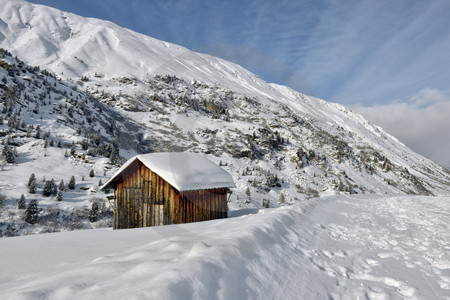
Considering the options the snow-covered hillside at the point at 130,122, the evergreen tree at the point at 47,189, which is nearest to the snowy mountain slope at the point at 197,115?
the snow-covered hillside at the point at 130,122

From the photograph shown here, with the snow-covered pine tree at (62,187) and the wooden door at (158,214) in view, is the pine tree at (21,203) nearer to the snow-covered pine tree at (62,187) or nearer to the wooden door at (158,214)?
the snow-covered pine tree at (62,187)

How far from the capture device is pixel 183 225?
9195 mm

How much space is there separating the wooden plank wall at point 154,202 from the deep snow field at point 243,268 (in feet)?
26.5

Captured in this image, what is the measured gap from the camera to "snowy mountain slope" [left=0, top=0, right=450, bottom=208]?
38.7 meters

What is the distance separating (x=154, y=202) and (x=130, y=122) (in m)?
31.7

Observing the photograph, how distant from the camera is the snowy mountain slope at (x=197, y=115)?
127ft

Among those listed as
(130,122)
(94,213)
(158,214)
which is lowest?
(94,213)

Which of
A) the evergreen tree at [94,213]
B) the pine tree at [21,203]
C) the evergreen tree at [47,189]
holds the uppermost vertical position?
the evergreen tree at [47,189]

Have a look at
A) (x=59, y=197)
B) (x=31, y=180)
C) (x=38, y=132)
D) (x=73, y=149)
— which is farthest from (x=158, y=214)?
(x=38, y=132)

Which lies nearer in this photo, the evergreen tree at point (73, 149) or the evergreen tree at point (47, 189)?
the evergreen tree at point (47, 189)

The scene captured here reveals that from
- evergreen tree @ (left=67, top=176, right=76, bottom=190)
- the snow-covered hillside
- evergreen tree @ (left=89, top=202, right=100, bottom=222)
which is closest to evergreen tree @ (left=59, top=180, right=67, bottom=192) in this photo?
evergreen tree @ (left=67, top=176, right=76, bottom=190)

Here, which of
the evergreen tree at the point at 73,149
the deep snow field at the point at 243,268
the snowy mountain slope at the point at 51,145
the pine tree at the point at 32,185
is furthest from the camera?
the evergreen tree at the point at 73,149

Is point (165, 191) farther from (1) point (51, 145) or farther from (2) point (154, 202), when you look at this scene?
(1) point (51, 145)

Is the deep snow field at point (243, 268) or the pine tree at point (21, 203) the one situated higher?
the deep snow field at point (243, 268)
